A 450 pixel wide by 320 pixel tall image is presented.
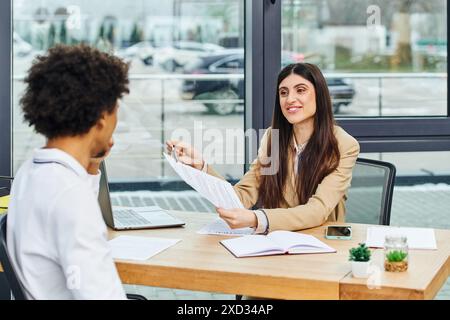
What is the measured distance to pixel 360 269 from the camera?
181 centimetres

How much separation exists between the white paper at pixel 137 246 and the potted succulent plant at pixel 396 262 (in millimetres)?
638

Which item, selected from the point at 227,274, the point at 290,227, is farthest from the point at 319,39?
the point at 227,274

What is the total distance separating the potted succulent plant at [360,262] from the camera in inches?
71.1

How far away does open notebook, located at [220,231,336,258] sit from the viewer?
6.70 feet

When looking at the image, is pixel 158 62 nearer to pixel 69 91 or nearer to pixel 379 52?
pixel 379 52

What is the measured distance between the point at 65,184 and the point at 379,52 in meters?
2.66

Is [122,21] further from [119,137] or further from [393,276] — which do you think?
[393,276]

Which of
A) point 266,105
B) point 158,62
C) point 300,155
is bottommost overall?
point 300,155

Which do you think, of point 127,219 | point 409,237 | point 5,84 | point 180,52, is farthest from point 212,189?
point 180,52

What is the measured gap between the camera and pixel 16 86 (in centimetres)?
359

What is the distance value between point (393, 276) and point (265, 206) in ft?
3.10

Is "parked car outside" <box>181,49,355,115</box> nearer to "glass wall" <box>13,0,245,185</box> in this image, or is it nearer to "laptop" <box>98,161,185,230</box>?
"glass wall" <box>13,0,245,185</box>

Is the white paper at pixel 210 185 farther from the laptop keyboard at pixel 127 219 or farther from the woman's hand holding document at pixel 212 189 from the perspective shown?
the laptop keyboard at pixel 127 219

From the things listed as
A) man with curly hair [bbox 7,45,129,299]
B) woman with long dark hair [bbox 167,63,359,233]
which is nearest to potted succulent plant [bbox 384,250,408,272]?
woman with long dark hair [bbox 167,63,359,233]
